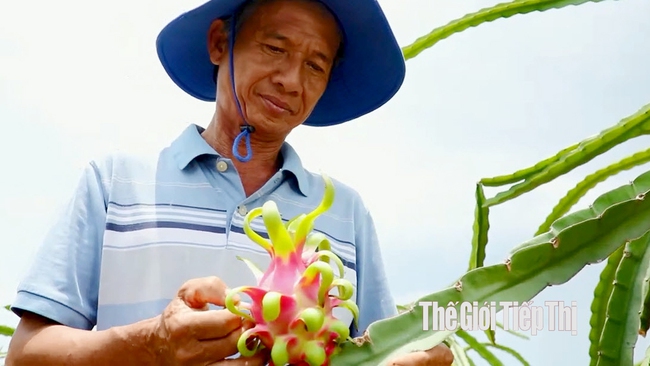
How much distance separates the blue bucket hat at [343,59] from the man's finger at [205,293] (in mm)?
522

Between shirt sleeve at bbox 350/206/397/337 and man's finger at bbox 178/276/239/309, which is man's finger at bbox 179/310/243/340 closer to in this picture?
man's finger at bbox 178/276/239/309

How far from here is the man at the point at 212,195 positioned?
0.94 m

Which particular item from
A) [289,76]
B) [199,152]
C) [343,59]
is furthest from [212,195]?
[343,59]

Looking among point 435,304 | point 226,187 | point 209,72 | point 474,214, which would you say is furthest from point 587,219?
point 209,72

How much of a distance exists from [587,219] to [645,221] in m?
0.06

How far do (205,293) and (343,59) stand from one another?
1.98ft

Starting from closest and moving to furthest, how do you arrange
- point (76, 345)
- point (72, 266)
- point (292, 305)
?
point (292, 305), point (76, 345), point (72, 266)

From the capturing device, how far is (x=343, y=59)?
4.05 ft

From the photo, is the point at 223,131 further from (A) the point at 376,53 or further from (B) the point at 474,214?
(B) the point at 474,214

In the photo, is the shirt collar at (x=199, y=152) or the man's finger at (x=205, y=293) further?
the shirt collar at (x=199, y=152)

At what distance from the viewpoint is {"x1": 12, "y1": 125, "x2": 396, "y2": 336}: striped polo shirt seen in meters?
0.96

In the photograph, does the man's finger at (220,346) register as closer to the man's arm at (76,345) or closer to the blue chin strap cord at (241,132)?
the man's arm at (76,345)

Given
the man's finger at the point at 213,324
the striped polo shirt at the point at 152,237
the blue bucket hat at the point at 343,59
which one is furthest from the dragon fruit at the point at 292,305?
the blue bucket hat at the point at 343,59

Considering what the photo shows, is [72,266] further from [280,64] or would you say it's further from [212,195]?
[280,64]
